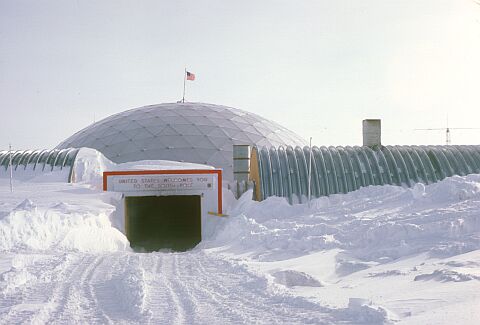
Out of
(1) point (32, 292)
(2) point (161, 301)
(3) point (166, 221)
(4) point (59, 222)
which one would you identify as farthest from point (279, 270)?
(3) point (166, 221)

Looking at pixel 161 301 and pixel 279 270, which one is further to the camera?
pixel 279 270

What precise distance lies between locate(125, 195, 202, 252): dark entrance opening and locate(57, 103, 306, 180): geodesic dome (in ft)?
9.80

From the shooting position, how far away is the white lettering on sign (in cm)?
2425

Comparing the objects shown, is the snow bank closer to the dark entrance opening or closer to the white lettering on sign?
the white lettering on sign

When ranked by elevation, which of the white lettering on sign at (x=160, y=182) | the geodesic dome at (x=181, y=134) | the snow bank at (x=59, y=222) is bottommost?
the snow bank at (x=59, y=222)

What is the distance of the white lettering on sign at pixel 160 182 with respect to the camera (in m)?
24.2

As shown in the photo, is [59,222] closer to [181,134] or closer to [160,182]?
[160,182]

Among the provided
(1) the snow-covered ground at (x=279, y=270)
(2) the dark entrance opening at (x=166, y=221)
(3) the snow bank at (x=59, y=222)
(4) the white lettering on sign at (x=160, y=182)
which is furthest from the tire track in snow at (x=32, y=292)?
(2) the dark entrance opening at (x=166, y=221)

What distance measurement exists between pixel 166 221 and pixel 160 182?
1267 centimetres

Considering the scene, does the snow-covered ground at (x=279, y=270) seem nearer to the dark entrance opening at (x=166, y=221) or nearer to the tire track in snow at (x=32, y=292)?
the tire track in snow at (x=32, y=292)

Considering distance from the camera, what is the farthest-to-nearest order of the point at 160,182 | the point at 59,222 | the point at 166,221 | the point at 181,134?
the point at 166,221
the point at 181,134
the point at 160,182
the point at 59,222

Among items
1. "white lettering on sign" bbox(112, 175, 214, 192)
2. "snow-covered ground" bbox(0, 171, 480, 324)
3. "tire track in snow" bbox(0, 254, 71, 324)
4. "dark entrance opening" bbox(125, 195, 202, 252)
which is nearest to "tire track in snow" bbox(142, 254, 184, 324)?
"snow-covered ground" bbox(0, 171, 480, 324)

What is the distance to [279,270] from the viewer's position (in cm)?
1021

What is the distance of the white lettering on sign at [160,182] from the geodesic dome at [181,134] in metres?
8.30
